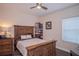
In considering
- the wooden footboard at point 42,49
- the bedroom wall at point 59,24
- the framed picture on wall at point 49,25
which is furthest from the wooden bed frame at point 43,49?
the framed picture on wall at point 49,25

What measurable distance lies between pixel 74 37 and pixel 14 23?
9.35 ft

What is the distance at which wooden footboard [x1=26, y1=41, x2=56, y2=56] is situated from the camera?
265 cm

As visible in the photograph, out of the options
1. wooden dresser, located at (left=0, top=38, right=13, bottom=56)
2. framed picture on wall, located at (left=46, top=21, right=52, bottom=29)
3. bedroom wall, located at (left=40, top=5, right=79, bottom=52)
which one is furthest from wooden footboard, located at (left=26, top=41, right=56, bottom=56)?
framed picture on wall, located at (left=46, top=21, right=52, bottom=29)

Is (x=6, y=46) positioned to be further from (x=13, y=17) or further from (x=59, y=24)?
(x=59, y=24)

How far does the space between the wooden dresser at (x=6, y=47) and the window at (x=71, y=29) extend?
2317 mm

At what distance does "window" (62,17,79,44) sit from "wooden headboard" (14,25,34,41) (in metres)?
1.95

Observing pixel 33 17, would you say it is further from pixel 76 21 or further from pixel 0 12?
pixel 76 21

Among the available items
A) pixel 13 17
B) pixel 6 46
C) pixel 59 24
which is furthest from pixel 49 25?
pixel 6 46

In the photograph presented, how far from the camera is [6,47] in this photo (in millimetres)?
2953

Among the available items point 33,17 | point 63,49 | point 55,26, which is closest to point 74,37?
point 63,49

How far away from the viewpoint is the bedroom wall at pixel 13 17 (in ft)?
14.8

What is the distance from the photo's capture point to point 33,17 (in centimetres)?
560

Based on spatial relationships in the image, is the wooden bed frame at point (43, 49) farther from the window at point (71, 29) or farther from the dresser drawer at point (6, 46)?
the window at point (71, 29)

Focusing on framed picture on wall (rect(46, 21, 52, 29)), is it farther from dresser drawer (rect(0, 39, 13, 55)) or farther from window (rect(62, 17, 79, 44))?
dresser drawer (rect(0, 39, 13, 55))
